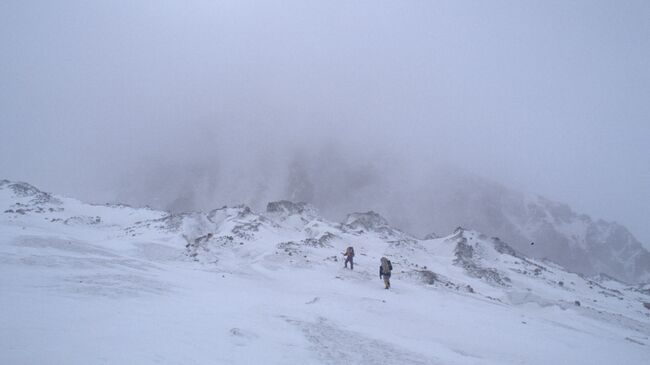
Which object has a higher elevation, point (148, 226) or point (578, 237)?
point (578, 237)

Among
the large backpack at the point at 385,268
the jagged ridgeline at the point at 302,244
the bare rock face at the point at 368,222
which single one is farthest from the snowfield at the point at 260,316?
the bare rock face at the point at 368,222

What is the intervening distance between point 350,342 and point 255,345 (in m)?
3.18

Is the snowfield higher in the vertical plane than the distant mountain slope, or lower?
lower

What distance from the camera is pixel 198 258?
29.1 m

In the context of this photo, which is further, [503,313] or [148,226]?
[148,226]

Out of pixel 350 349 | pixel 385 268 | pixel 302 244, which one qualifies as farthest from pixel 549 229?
pixel 350 349

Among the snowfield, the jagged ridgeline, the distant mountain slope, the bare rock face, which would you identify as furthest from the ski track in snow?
the distant mountain slope

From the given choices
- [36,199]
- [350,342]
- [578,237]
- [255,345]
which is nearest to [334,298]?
[350,342]

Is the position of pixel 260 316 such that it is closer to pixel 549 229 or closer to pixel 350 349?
pixel 350 349

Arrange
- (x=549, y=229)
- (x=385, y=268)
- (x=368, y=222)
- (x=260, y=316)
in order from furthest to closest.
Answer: (x=549, y=229) < (x=368, y=222) < (x=385, y=268) < (x=260, y=316)

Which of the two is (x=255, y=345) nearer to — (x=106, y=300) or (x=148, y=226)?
(x=106, y=300)

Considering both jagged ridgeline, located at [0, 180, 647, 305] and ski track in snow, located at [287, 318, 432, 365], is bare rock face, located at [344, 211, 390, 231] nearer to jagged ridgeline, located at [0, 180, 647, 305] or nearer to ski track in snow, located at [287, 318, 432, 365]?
jagged ridgeline, located at [0, 180, 647, 305]

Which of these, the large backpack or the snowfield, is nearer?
the snowfield

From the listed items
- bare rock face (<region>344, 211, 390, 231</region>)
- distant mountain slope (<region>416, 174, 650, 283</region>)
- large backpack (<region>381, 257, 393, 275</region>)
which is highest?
distant mountain slope (<region>416, 174, 650, 283</region>)
